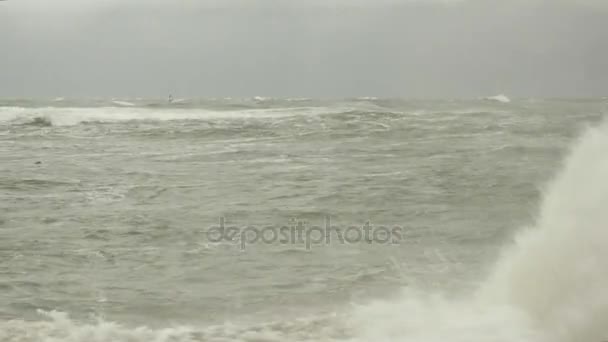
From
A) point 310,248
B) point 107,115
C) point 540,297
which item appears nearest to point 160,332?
point 540,297

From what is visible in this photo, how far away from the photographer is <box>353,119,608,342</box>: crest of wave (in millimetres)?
4805

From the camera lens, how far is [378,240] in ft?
27.5

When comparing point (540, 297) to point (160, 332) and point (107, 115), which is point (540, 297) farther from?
point (107, 115)

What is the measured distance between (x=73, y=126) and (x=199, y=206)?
2153 centimetres

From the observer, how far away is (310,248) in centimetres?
802

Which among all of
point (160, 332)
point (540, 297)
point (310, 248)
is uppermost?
point (310, 248)

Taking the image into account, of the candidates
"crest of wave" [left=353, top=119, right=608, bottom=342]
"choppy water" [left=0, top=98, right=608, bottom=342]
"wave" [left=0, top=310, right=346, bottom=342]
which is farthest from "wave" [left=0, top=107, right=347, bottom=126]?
"wave" [left=0, top=310, right=346, bottom=342]

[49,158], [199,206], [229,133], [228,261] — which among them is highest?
[229,133]

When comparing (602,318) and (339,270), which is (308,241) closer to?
(339,270)

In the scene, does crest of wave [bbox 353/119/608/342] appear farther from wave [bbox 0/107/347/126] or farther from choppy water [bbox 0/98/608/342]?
wave [bbox 0/107/347/126]

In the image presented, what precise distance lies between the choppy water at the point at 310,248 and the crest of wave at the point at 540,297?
0.01m

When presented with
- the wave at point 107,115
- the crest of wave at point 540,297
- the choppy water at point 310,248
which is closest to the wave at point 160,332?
the choppy water at point 310,248

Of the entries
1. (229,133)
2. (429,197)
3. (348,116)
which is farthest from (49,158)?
(348,116)

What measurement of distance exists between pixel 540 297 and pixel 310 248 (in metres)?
3.22
